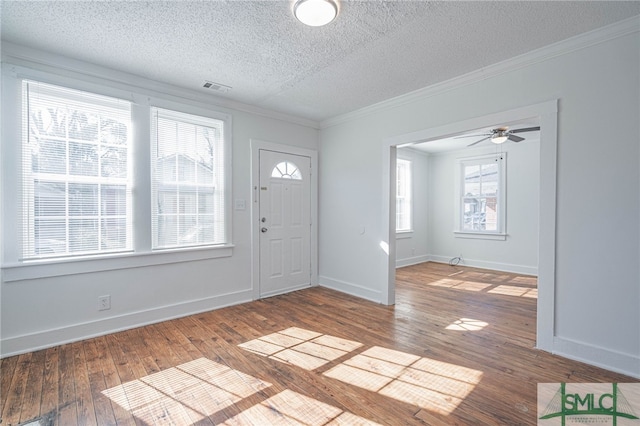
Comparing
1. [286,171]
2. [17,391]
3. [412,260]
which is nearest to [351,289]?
[286,171]

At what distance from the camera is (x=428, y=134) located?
3.48 m

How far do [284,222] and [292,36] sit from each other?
2.64 meters

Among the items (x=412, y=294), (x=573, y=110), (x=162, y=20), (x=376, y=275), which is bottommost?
(x=412, y=294)

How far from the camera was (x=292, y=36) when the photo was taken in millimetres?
2439

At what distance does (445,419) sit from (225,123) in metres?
3.79

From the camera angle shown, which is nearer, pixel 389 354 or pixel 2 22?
pixel 2 22

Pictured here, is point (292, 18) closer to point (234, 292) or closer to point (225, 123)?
point (225, 123)

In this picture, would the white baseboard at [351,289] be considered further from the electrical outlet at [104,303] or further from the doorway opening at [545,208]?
the electrical outlet at [104,303]

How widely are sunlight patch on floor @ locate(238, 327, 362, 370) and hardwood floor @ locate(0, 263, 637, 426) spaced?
0.01m

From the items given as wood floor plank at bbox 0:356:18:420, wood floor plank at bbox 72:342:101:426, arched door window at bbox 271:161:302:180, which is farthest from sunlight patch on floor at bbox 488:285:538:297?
wood floor plank at bbox 0:356:18:420

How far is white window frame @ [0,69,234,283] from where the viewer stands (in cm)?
254

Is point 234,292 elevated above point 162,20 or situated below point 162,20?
below

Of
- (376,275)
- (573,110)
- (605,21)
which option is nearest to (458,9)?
(605,21)

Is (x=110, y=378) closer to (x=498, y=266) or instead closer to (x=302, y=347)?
(x=302, y=347)
